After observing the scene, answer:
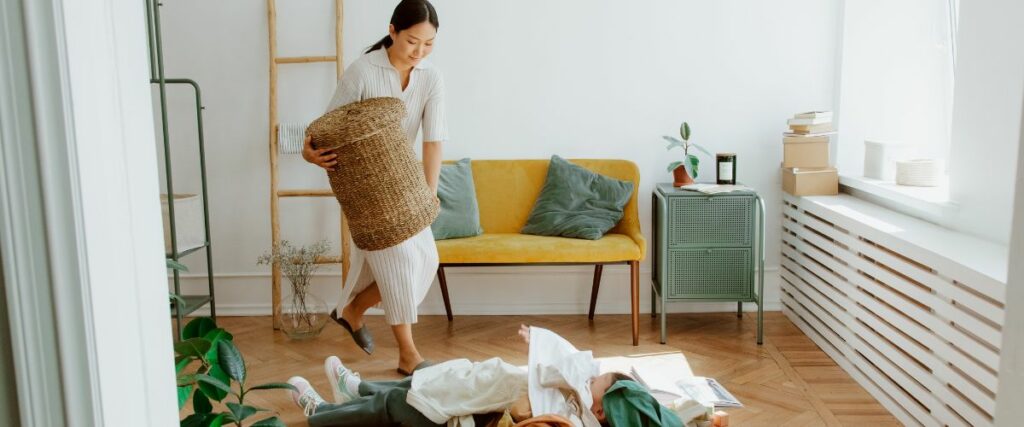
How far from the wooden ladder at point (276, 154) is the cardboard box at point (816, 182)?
90.7 inches

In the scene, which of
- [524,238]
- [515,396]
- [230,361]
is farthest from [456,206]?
[230,361]

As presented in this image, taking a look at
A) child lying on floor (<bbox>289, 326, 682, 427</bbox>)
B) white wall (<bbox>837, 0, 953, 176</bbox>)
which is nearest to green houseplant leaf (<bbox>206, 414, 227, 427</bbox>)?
child lying on floor (<bbox>289, 326, 682, 427</bbox>)

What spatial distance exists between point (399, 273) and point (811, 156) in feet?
7.09

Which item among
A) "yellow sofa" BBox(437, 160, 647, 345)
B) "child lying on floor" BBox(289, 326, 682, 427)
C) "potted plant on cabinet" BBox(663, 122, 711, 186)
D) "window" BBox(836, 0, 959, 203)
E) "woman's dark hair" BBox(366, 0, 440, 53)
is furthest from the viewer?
"potted plant on cabinet" BBox(663, 122, 711, 186)

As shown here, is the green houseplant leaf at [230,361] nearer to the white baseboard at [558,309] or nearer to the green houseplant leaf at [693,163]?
the green houseplant leaf at [693,163]

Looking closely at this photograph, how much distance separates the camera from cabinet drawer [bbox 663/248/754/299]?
383 cm

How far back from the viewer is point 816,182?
396 centimetres

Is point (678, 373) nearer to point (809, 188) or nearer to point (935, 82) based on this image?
point (809, 188)

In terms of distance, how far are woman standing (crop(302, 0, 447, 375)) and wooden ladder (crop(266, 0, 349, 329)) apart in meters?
0.89

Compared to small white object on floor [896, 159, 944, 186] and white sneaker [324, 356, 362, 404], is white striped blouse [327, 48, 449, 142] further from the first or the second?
small white object on floor [896, 159, 944, 186]

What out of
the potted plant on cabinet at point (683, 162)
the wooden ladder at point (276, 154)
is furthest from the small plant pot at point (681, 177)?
the wooden ladder at point (276, 154)

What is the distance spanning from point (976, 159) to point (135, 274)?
9.60 ft

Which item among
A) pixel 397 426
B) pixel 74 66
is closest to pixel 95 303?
pixel 74 66

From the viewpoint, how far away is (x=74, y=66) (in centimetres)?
80
